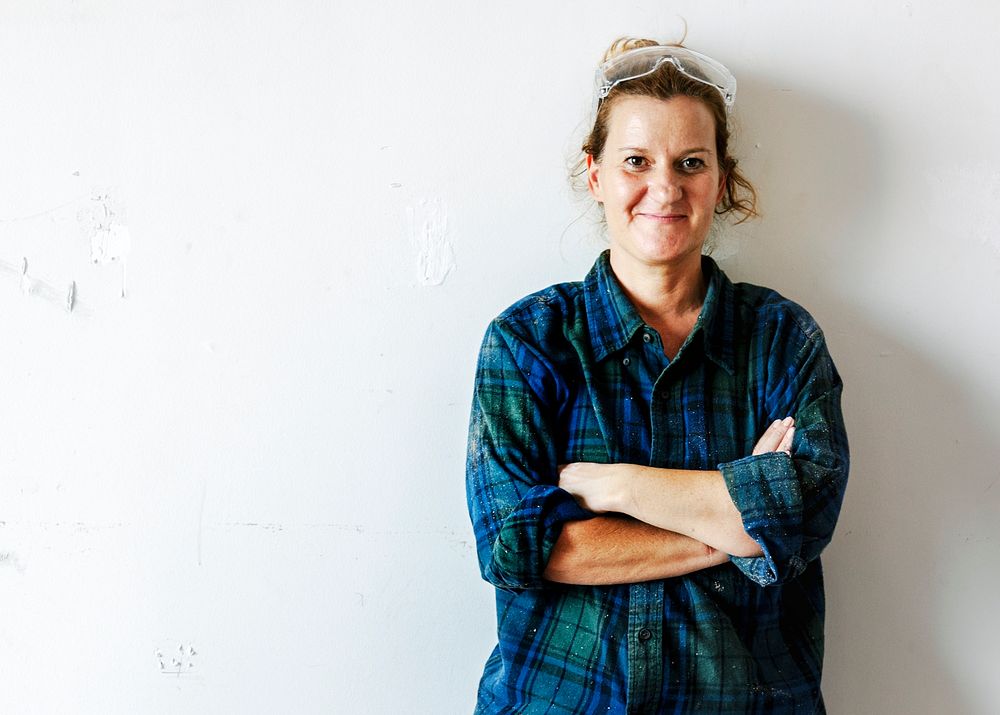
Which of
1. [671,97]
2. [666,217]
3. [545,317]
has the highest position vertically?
[671,97]

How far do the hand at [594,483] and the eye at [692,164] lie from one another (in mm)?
507

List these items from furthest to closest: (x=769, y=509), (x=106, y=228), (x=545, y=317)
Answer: (x=106, y=228), (x=545, y=317), (x=769, y=509)

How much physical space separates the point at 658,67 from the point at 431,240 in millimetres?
514

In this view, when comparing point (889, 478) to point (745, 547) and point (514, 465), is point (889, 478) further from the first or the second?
point (514, 465)

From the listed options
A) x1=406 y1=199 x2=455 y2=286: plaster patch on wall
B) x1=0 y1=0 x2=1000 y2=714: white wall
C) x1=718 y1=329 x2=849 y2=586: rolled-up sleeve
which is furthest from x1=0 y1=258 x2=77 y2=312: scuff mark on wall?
x1=718 y1=329 x2=849 y2=586: rolled-up sleeve

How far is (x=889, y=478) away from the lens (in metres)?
1.71

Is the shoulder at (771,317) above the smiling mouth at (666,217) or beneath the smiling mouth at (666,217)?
beneath

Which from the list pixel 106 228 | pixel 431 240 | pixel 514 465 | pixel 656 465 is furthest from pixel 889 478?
pixel 106 228

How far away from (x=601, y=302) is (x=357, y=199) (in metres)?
0.51

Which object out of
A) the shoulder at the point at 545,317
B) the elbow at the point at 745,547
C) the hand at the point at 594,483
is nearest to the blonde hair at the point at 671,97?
the shoulder at the point at 545,317

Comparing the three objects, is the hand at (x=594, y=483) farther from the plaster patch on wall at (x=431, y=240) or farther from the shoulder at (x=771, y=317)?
the plaster patch on wall at (x=431, y=240)

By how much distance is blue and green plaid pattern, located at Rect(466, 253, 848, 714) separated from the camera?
1331 mm

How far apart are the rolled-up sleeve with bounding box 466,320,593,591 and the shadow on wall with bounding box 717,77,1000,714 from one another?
0.52 metres

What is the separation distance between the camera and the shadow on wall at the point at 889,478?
1696 mm
